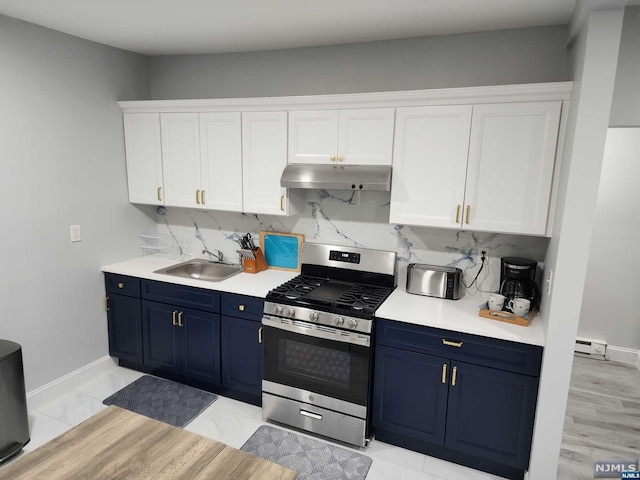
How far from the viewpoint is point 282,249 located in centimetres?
340

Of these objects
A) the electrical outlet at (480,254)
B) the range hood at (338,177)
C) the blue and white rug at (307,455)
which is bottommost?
the blue and white rug at (307,455)

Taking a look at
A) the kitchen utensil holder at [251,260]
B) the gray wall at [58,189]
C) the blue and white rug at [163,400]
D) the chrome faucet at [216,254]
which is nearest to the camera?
the gray wall at [58,189]

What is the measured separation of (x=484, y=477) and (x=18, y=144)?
358 centimetres

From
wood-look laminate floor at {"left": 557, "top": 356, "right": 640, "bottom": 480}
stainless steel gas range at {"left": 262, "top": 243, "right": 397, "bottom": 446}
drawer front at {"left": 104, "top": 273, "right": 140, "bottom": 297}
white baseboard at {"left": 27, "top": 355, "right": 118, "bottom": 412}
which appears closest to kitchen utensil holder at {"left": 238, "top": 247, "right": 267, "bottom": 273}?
stainless steel gas range at {"left": 262, "top": 243, "right": 397, "bottom": 446}

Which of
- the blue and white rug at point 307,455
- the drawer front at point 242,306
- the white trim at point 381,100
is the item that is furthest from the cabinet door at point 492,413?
the white trim at point 381,100

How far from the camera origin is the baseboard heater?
3939mm

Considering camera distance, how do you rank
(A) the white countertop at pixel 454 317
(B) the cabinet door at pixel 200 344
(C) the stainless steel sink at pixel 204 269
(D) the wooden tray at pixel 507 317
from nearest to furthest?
(A) the white countertop at pixel 454 317 → (D) the wooden tray at pixel 507 317 → (B) the cabinet door at pixel 200 344 → (C) the stainless steel sink at pixel 204 269

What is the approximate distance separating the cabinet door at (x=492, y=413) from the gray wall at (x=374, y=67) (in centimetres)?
180

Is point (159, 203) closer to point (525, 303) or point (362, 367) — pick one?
point (362, 367)

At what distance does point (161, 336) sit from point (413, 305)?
1.98 metres

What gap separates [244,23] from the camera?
2580 millimetres

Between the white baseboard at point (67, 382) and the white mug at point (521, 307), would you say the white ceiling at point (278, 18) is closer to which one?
the white mug at point (521, 307)

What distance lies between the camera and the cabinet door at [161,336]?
3205mm

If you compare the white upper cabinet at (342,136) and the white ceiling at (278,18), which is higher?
the white ceiling at (278,18)
